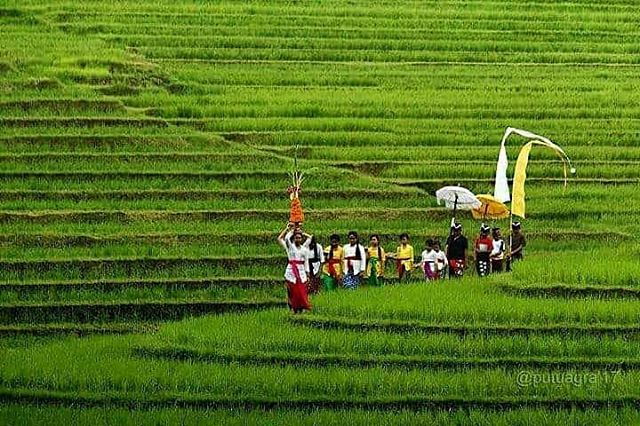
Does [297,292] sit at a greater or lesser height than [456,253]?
lesser

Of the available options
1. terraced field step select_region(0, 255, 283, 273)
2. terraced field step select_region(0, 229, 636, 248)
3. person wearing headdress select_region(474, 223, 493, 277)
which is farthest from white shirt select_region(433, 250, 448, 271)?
terraced field step select_region(0, 255, 283, 273)

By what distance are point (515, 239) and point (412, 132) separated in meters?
5.81

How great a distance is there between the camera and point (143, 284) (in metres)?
16.6

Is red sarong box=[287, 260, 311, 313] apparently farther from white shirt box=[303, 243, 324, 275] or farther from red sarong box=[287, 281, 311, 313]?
white shirt box=[303, 243, 324, 275]

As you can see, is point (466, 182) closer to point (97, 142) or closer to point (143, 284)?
point (97, 142)

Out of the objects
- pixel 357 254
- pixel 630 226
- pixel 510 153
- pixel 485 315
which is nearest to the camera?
pixel 485 315

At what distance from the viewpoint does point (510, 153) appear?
21516 millimetres

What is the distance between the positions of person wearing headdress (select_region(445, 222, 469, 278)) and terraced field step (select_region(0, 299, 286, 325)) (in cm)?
190

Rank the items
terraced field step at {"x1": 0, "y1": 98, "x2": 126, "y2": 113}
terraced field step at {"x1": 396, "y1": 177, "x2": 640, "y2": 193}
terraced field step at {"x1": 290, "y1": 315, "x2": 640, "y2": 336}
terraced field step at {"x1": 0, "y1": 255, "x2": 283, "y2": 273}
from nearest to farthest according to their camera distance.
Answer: terraced field step at {"x1": 290, "y1": 315, "x2": 640, "y2": 336} < terraced field step at {"x1": 0, "y1": 255, "x2": 283, "y2": 273} < terraced field step at {"x1": 396, "y1": 177, "x2": 640, "y2": 193} < terraced field step at {"x1": 0, "y1": 98, "x2": 126, "y2": 113}

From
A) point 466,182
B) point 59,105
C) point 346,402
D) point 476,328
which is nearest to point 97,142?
point 59,105

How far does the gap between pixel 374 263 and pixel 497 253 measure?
1370mm

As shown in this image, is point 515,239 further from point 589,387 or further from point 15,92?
point 15,92

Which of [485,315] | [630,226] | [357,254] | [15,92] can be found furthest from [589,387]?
[15,92]

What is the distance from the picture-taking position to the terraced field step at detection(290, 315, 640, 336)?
1386cm
